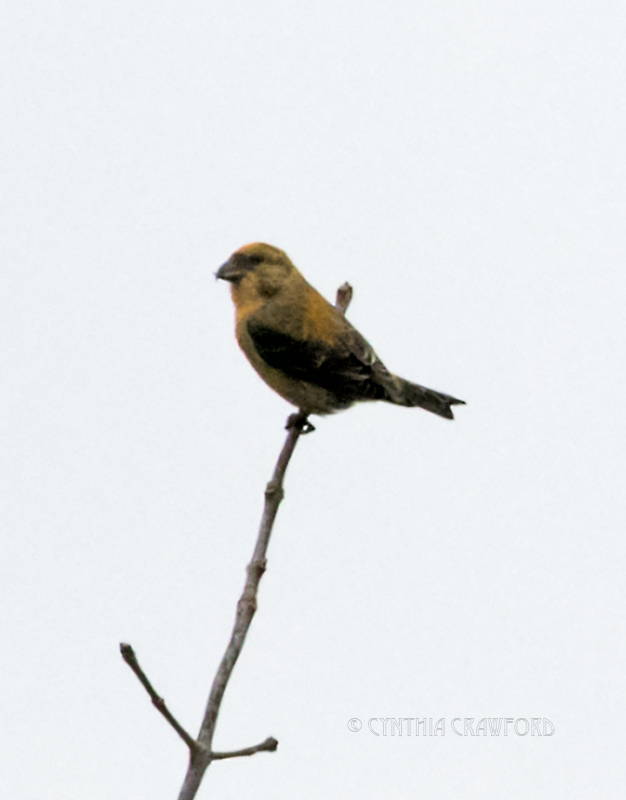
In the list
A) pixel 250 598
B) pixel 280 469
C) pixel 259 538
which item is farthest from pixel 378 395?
pixel 250 598

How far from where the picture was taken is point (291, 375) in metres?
7.98

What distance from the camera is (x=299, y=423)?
7.42 meters

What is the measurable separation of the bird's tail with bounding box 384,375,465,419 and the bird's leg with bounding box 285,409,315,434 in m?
0.65

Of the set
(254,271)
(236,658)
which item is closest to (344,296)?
(254,271)

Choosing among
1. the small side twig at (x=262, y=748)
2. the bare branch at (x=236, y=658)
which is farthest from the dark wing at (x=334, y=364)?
the small side twig at (x=262, y=748)

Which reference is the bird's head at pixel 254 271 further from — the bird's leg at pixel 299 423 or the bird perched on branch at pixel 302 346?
the bird's leg at pixel 299 423

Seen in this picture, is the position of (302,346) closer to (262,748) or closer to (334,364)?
(334,364)

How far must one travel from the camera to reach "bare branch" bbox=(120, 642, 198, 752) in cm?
380

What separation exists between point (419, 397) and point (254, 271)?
60.9 inches

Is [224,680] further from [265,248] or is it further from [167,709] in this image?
[265,248]

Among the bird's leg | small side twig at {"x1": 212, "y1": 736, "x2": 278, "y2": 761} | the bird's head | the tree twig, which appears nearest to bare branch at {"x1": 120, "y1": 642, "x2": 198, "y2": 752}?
the tree twig

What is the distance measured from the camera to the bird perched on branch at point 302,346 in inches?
312

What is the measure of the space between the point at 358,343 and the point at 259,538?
3326 mm

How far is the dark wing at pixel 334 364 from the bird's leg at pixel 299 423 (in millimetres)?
370
